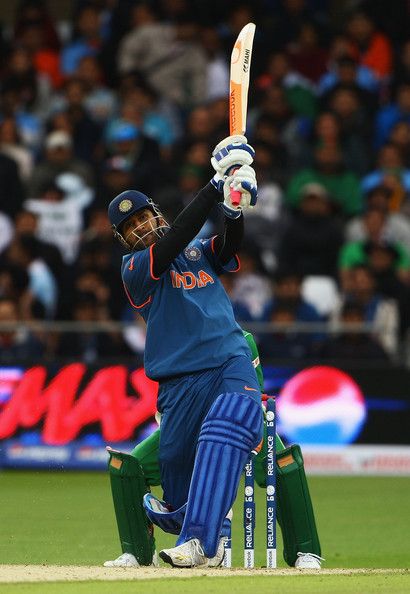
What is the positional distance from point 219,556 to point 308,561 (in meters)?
0.75

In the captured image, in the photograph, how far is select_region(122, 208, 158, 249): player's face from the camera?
870cm

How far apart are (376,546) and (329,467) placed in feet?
15.5

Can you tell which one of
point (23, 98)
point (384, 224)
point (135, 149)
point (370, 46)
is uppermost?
point (370, 46)

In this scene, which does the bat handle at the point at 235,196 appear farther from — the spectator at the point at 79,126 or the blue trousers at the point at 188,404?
the spectator at the point at 79,126

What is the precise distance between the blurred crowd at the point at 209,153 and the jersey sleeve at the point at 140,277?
6.88 metres

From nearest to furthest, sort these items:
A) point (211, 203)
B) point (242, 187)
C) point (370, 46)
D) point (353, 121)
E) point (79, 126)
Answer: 1. point (242, 187)
2. point (211, 203)
3. point (353, 121)
4. point (79, 126)
5. point (370, 46)

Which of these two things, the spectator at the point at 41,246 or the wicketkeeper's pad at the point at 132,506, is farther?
the spectator at the point at 41,246

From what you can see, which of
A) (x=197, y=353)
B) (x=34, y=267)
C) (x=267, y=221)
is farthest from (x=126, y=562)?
(x=267, y=221)

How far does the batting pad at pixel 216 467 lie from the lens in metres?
8.06

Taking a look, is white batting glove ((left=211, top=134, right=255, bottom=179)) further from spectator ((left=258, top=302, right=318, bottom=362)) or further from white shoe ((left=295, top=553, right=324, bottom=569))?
spectator ((left=258, top=302, right=318, bottom=362))

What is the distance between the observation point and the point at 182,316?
27.6 feet

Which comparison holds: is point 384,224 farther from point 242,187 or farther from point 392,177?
point 242,187

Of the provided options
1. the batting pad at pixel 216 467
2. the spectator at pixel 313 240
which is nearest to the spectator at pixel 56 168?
the spectator at pixel 313 240

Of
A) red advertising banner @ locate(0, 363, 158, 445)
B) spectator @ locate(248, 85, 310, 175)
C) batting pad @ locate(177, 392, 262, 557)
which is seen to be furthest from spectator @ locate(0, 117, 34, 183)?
batting pad @ locate(177, 392, 262, 557)
